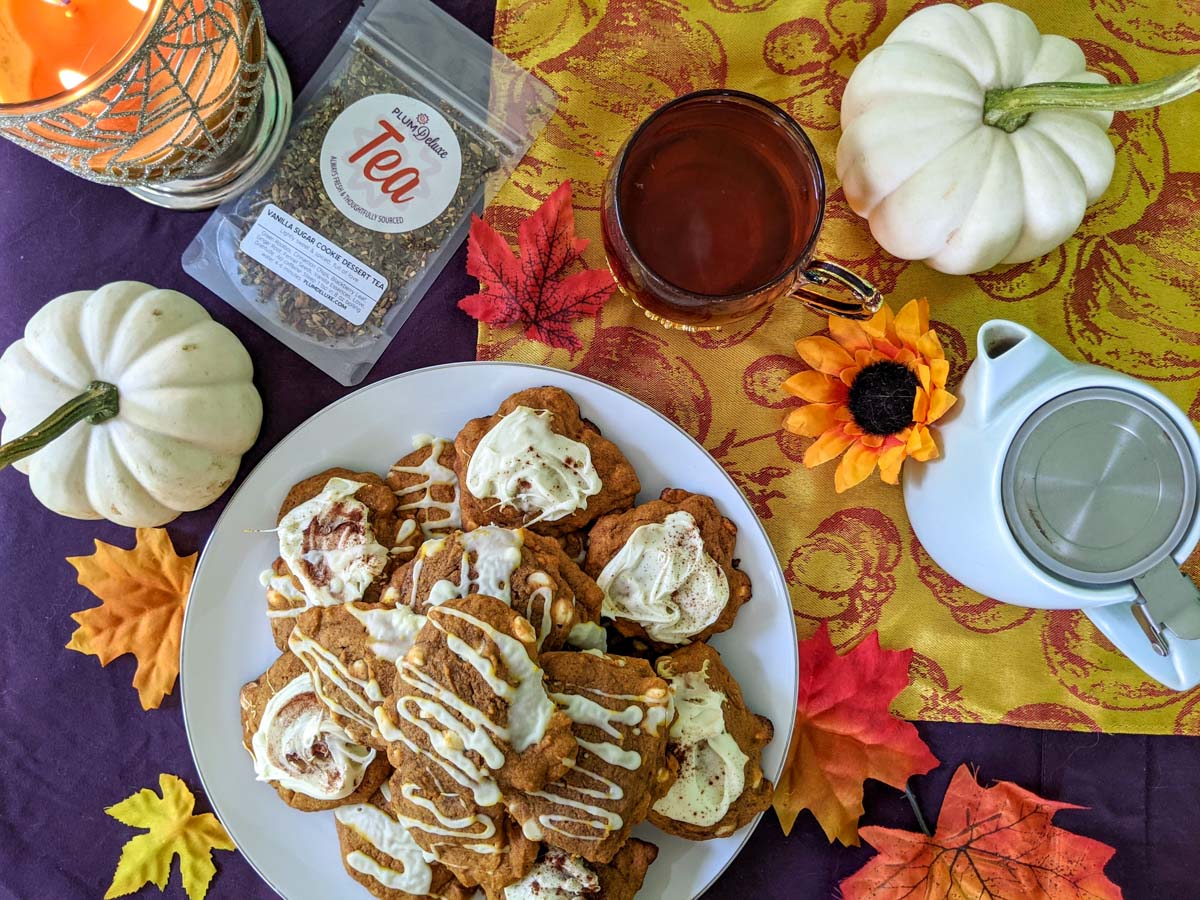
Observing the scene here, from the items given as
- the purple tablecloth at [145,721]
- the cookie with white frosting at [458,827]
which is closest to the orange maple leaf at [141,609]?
the purple tablecloth at [145,721]

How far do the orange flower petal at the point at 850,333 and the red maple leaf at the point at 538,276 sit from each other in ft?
1.23

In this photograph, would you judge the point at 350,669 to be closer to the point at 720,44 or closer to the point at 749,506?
the point at 749,506

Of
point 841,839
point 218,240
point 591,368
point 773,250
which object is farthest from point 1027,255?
point 218,240

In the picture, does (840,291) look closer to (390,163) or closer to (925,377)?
(925,377)

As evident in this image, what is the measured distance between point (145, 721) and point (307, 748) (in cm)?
49

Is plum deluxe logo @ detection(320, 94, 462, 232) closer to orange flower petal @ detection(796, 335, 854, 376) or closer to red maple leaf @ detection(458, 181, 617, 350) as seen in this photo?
red maple leaf @ detection(458, 181, 617, 350)

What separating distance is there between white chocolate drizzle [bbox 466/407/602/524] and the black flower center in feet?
1.46

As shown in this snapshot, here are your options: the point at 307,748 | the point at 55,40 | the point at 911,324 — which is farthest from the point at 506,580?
the point at 55,40

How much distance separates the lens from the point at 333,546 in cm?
130

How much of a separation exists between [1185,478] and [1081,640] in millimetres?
473

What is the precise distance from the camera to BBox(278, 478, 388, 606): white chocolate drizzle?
4.25 feet

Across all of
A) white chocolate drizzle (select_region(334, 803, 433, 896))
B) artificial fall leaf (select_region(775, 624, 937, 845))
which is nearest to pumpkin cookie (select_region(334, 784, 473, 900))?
white chocolate drizzle (select_region(334, 803, 433, 896))

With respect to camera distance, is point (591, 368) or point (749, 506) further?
point (591, 368)

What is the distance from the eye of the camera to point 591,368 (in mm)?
1497
